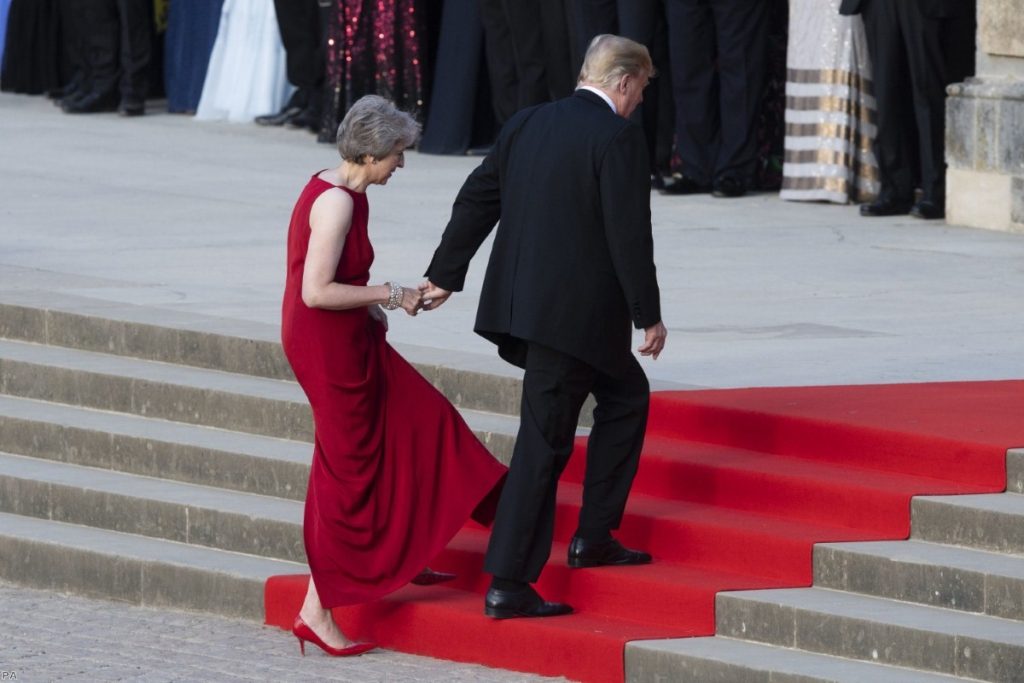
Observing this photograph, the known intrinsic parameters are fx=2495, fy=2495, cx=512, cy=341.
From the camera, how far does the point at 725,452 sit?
760 centimetres

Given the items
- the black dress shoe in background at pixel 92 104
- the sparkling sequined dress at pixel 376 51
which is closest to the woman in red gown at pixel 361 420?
the sparkling sequined dress at pixel 376 51

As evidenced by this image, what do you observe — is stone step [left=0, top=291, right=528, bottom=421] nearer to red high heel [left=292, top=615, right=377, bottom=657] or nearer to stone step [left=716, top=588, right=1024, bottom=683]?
red high heel [left=292, top=615, right=377, bottom=657]

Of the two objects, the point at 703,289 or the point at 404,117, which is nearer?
the point at 404,117

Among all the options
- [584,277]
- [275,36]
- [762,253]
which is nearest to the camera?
[584,277]

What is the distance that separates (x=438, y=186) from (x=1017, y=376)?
5875 mm

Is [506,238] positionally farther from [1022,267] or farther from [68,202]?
[68,202]

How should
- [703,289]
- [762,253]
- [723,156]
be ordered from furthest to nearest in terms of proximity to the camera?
[723,156]
[762,253]
[703,289]

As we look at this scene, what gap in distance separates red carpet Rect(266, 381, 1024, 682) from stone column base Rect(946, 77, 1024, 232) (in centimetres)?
423

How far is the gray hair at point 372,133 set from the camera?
6.83 meters

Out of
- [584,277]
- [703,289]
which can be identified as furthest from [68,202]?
[584,277]

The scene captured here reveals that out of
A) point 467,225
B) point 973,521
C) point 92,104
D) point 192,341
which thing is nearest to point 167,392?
point 192,341

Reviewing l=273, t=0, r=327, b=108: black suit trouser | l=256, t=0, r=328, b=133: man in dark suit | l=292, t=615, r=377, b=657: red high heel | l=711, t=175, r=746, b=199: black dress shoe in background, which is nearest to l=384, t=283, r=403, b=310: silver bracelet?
l=292, t=615, r=377, b=657: red high heel

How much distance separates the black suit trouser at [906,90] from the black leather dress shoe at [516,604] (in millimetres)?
5931

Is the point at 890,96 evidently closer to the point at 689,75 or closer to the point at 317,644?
the point at 689,75
